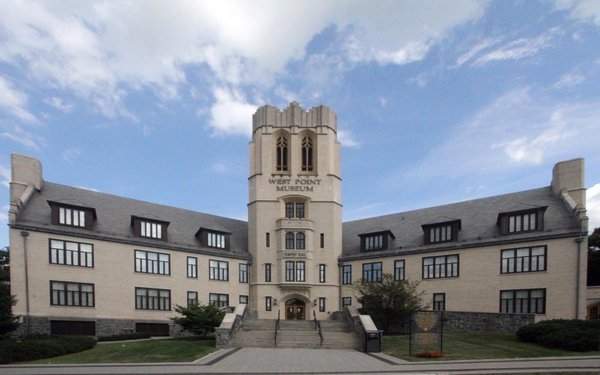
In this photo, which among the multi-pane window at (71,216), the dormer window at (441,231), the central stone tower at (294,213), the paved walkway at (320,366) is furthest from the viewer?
the central stone tower at (294,213)

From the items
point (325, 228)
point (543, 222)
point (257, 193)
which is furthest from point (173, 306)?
point (543, 222)

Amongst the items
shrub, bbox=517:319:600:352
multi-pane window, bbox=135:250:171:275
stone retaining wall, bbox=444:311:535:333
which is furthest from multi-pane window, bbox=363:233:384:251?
multi-pane window, bbox=135:250:171:275

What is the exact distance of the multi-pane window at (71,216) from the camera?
32750 millimetres

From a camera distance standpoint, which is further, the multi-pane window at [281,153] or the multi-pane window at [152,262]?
the multi-pane window at [281,153]

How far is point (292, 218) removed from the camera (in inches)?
1679

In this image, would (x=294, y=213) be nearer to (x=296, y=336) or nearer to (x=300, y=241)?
(x=300, y=241)

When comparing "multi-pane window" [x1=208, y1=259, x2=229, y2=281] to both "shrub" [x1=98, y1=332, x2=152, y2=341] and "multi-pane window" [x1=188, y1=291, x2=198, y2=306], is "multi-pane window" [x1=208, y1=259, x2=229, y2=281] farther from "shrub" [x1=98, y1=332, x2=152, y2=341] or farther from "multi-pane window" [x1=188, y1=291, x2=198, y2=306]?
"shrub" [x1=98, y1=332, x2=152, y2=341]

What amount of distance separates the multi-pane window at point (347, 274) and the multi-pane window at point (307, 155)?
34.1 ft

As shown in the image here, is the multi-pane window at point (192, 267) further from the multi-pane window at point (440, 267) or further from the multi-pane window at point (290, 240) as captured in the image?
the multi-pane window at point (440, 267)

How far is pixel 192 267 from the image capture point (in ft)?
128

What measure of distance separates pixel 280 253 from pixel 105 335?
1644 cm

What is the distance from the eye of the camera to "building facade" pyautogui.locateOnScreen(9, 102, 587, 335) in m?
31.4

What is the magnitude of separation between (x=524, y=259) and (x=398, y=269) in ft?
34.8

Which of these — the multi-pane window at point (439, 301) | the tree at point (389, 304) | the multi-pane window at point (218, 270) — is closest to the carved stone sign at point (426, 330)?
the tree at point (389, 304)
